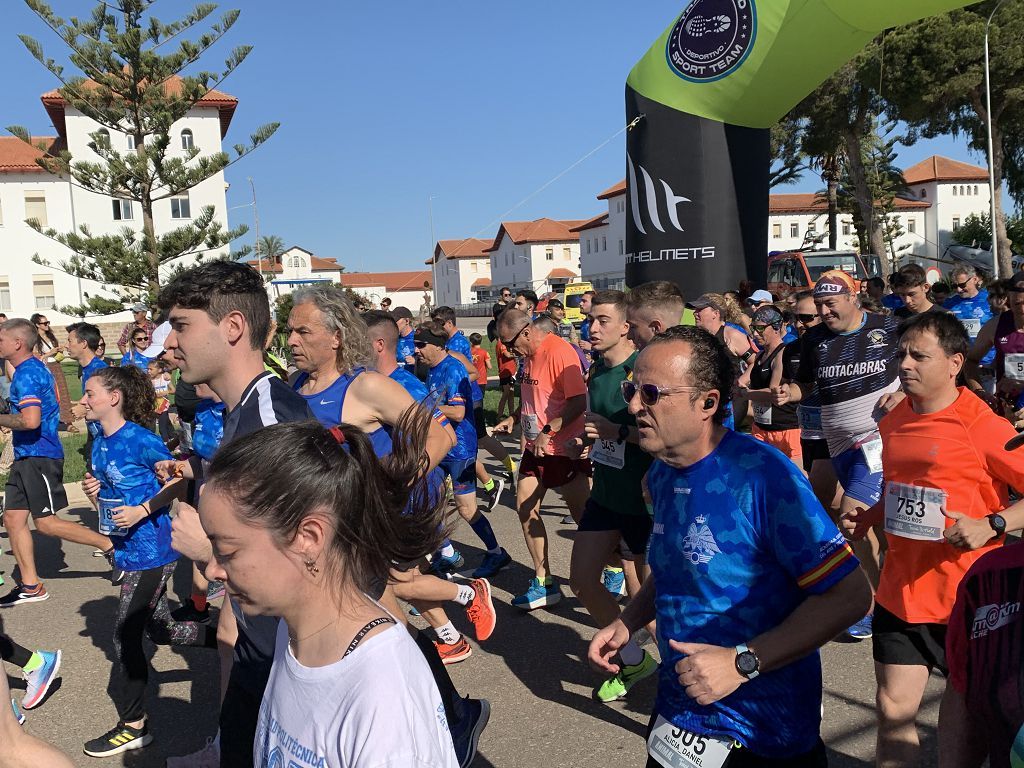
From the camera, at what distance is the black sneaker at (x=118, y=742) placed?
13.3ft

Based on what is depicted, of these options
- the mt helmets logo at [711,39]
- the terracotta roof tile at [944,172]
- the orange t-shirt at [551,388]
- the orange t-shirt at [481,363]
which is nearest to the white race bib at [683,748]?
the orange t-shirt at [551,388]

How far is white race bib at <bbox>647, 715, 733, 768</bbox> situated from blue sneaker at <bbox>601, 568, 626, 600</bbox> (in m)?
3.53

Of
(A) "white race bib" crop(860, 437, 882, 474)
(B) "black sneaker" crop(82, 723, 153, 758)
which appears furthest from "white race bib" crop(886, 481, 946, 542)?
(B) "black sneaker" crop(82, 723, 153, 758)

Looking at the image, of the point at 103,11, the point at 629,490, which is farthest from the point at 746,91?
the point at 103,11

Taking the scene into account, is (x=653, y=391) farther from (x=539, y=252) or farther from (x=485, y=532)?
(x=539, y=252)

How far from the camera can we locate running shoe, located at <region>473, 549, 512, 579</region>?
6.60 metres

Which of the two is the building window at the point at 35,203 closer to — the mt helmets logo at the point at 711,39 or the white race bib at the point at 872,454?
the mt helmets logo at the point at 711,39

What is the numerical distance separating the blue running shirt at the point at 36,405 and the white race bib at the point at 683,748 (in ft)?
18.6

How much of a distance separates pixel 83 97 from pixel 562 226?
88.8 metres

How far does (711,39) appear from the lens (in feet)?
29.5

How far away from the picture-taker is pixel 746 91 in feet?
29.3

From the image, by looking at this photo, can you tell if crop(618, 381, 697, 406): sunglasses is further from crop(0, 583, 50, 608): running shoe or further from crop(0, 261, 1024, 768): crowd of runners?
crop(0, 583, 50, 608): running shoe

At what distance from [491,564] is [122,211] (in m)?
43.0

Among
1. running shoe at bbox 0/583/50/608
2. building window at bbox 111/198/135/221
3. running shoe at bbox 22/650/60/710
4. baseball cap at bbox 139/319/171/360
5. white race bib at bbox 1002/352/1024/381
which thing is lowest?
running shoe at bbox 0/583/50/608
